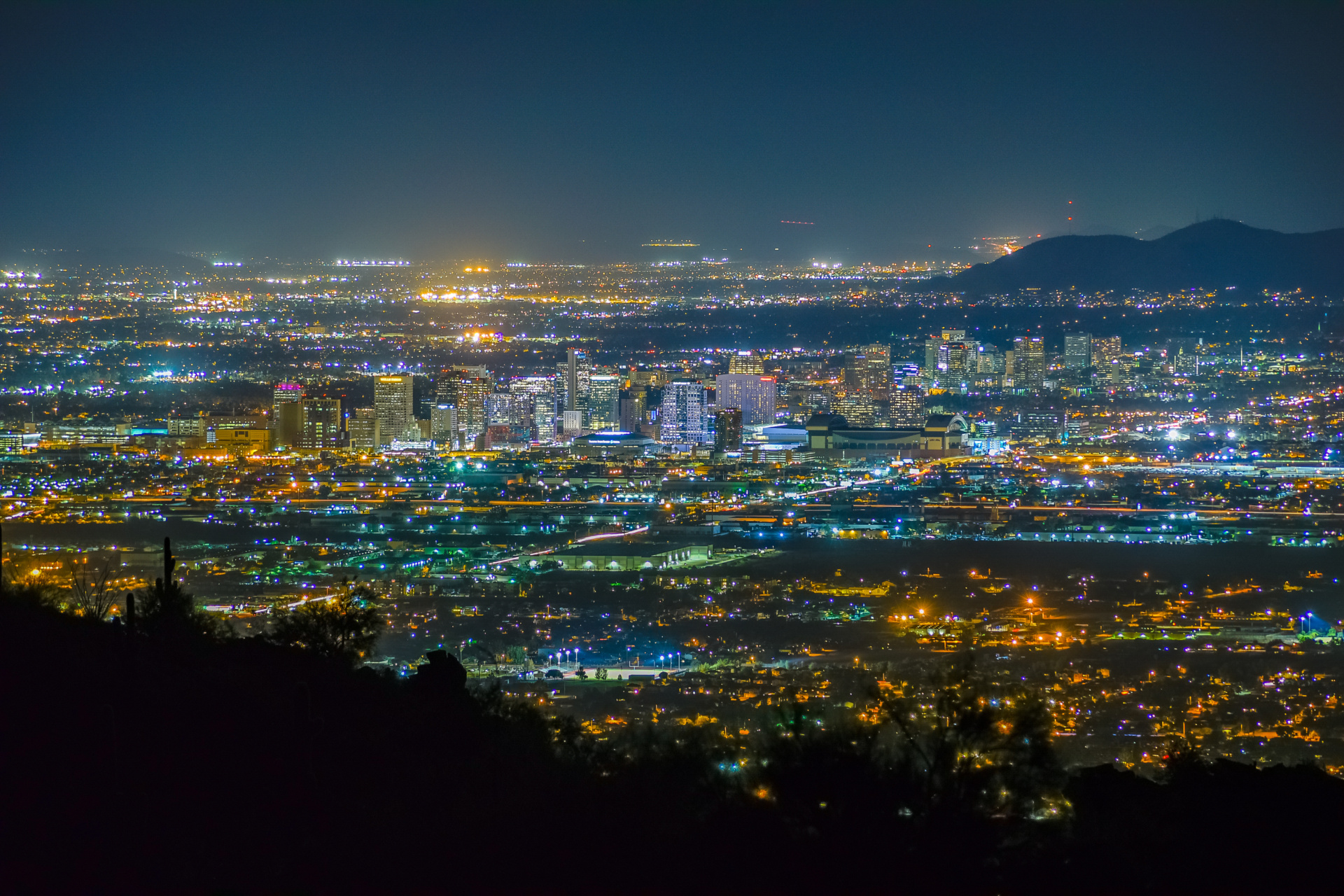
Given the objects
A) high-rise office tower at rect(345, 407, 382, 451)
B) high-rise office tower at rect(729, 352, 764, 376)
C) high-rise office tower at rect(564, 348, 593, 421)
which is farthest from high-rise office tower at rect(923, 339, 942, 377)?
high-rise office tower at rect(345, 407, 382, 451)

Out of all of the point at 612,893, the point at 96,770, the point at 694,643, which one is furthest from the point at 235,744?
the point at 694,643

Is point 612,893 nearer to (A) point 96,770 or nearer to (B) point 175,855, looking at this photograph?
(B) point 175,855

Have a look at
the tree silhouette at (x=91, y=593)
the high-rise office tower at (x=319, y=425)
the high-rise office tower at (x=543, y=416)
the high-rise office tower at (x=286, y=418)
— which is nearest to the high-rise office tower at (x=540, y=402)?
the high-rise office tower at (x=543, y=416)

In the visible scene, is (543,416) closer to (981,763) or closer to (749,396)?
(749,396)

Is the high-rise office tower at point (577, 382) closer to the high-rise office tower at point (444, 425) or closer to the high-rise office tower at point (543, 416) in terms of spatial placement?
the high-rise office tower at point (543, 416)

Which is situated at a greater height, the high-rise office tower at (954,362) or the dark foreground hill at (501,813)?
the high-rise office tower at (954,362)

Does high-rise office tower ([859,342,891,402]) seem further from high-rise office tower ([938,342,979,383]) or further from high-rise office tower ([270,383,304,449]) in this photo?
high-rise office tower ([270,383,304,449])

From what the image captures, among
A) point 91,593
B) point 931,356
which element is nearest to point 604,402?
point 931,356
